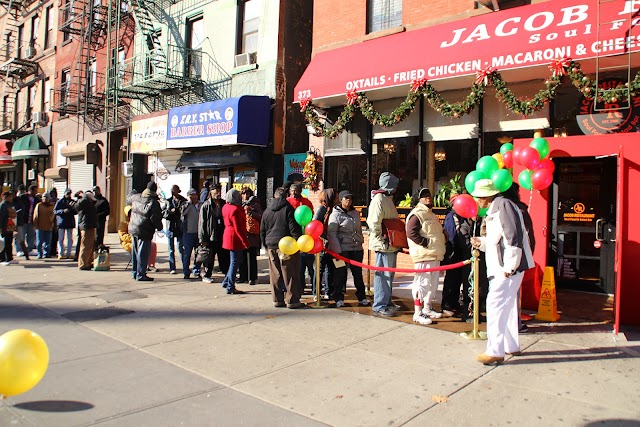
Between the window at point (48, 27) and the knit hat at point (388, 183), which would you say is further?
the window at point (48, 27)

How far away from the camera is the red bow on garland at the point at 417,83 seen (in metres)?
9.31

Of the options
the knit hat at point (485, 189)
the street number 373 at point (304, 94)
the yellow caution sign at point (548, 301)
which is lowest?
the yellow caution sign at point (548, 301)

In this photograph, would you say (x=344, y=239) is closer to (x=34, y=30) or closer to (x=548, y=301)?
(x=548, y=301)

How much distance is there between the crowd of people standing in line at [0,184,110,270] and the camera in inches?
440

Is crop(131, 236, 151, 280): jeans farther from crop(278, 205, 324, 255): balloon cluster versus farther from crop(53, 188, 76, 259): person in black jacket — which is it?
crop(278, 205, 324, 255): balloon cluster

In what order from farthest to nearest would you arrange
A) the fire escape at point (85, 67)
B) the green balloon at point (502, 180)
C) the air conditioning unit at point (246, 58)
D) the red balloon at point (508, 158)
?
the fire escape at point (85, 67) → the air conditioning unit at point (246, 58) → the red balloon at point (508, 158) → the green balloon at point (502, 180)

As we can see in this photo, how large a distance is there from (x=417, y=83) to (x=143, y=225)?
19.7ft

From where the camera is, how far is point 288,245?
22.6 feet

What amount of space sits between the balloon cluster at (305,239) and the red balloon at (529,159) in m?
2.83

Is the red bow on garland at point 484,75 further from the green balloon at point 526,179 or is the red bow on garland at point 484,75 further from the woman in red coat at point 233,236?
the woman in red coat at point 233,236

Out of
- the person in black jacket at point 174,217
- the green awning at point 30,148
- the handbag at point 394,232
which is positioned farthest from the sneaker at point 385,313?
the green awning at point 30,148

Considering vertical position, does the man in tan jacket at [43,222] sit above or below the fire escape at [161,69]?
below

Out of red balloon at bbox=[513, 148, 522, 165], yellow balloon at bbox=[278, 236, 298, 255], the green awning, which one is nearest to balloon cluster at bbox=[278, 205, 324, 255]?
yellow balloon at bbox=[278, 236, 298, 255]

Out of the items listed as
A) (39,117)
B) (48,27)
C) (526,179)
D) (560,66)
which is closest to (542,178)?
(526,179)
